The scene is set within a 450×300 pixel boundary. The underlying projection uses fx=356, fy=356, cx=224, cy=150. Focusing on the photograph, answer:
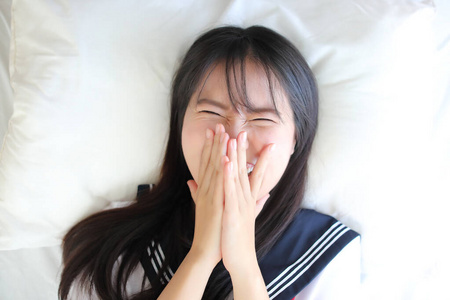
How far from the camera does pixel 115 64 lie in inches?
38.2

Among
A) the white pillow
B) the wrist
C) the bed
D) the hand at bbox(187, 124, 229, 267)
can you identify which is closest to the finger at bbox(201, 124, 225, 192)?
the hand at bbox(187, 124, 229, 267)

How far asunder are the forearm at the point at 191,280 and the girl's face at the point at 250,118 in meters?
0.21

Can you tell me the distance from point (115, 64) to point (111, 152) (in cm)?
24

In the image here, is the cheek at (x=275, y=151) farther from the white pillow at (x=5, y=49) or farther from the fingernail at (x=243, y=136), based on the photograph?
the white pillow at (x=5, y=49)

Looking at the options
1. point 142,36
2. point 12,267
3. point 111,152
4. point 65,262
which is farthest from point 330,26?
point 12,267

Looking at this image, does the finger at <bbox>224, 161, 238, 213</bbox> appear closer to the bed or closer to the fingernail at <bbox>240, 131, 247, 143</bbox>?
the fingernail at <bbox>240, 131, 247, 143</bbox>

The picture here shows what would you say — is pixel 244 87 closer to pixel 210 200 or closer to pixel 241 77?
pixel 241 77

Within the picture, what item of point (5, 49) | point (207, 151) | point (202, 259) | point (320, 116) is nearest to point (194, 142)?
point (207, 151)

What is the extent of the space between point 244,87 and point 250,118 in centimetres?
7

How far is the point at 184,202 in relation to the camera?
108 cm

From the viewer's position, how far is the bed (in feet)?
3.08

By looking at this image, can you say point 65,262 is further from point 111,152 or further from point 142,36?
point 142,36

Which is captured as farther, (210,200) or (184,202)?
(184,202)

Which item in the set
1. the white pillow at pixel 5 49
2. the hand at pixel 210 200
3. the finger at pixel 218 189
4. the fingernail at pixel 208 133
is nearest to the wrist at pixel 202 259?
the hand at pixel 210 200
